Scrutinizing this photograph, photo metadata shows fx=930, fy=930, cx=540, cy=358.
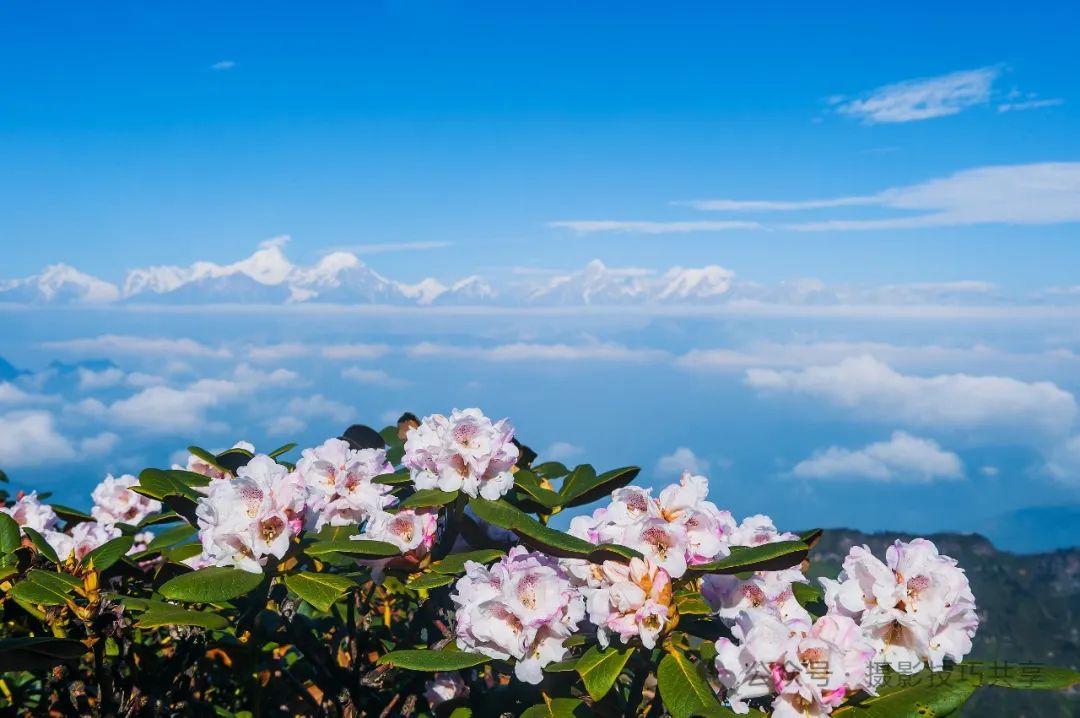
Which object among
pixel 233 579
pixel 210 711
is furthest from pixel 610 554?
pixel 210 711

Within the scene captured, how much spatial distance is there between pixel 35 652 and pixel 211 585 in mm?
386

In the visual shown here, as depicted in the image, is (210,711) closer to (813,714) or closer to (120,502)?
(120,502)

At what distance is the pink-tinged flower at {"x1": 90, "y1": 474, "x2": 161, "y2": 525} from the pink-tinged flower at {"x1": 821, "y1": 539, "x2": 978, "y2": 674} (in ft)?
9.59

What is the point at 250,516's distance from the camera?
7.43 feet

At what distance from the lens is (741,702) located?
1.97 m

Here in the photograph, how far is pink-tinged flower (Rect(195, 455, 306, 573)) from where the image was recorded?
2.24m

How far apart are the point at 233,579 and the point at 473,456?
643mm

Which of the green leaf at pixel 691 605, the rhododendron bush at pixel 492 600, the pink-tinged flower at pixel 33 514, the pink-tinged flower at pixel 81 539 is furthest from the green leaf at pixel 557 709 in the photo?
the pink-tinged flower at pixel 33 514

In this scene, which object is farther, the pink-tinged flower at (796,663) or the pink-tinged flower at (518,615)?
the pink-tinged flower at (518,615)

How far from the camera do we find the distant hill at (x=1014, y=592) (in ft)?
16.2

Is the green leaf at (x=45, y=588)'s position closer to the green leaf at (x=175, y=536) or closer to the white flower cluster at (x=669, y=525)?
the green leaf at (x=175, y=536)

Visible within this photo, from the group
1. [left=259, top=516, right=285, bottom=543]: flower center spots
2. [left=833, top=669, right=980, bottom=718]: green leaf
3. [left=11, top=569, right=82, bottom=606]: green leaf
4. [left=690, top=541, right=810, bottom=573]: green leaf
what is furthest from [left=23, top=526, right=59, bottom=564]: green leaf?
[left=833, top=669, right=980, bottom=718]: green leaf

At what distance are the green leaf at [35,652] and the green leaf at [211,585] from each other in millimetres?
230

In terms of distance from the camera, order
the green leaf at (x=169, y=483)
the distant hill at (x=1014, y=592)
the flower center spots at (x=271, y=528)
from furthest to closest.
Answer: the distant hill at (x=1014, y=592)
the green leaf at (x=169, y=483)
the flower center spots at (x=271, y=528)
